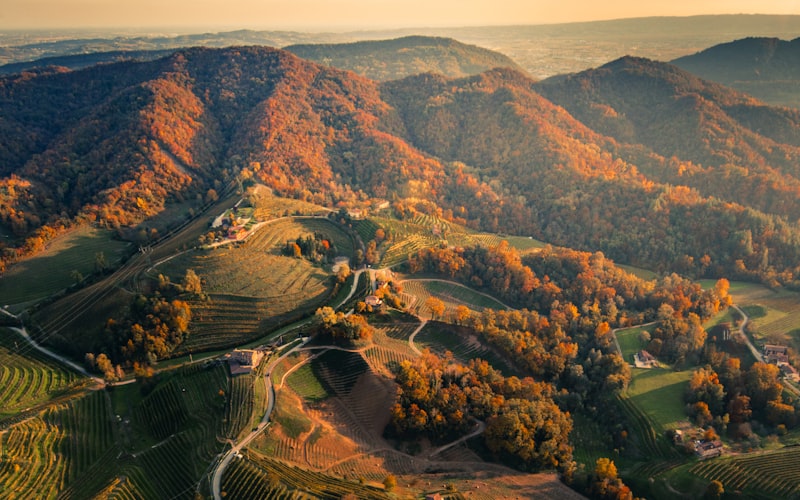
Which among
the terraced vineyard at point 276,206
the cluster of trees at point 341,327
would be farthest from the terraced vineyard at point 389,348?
the terraced vineyard at point 276,206

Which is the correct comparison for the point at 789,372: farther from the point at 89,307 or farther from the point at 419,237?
the point at 89,307

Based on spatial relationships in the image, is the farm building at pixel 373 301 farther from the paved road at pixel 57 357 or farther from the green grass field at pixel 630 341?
the green grass field at pixel 630 341

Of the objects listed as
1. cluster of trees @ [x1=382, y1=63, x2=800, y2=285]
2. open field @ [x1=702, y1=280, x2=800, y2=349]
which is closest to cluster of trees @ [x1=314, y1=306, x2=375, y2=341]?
open field @ [x1=702, y1=280, x2=800, y2=349]

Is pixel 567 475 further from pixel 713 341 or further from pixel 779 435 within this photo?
pixel 713 341

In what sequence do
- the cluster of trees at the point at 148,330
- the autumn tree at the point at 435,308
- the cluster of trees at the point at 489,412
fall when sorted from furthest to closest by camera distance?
the autumn tree at the point at 435,308, the cluster of trees at the point at 148,330, the cluster of trees at the point at 489,412

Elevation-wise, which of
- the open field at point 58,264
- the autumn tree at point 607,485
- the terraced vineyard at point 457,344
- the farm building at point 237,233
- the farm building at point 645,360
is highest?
the farm building at point 237,233

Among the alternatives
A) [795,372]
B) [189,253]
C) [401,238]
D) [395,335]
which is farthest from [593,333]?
[189,253]
